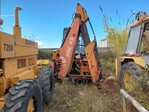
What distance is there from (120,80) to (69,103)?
1.55 meters

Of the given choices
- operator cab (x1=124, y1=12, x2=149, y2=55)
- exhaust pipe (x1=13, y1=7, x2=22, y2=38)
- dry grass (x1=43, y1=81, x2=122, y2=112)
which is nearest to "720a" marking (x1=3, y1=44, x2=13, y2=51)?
exhaust pipe (x1=13, y1=7, x2=22, y2=38)

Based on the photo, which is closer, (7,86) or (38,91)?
(7,86)

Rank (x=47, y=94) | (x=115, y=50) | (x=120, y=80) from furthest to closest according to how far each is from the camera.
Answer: (x=115, y=50) → (x=120, y=80) → (x=47, y=94)

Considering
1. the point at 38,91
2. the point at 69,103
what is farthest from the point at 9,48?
the point at 69,103

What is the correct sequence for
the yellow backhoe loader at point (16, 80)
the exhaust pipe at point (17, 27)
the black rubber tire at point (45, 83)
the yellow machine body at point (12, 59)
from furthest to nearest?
the black rubber tire at point (45, 83)
the exhaust pipe at point (17, 27)
the yellow machine body at point (12, 59)
the yellow backhoe loader at point (16, 80)

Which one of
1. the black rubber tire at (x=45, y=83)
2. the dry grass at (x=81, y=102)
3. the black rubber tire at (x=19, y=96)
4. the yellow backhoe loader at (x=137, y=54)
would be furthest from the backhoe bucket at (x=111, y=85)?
the black rubber tire at (x=19, y=96)

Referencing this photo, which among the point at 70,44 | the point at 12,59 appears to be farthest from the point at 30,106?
the point at 70,44

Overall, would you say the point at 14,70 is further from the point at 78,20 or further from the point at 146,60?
the point at 78,20

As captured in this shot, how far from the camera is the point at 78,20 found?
392 inches

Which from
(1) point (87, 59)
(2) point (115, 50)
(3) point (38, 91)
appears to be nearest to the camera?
(3) point (38, 91)

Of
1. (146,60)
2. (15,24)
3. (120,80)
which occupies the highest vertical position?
(15,24)

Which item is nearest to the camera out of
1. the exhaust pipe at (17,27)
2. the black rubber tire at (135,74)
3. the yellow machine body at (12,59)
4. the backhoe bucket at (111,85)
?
the yellow machine body at (12,59)

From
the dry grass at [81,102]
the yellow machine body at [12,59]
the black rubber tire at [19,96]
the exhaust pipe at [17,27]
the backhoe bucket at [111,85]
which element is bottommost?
the dry grass at [81,102]

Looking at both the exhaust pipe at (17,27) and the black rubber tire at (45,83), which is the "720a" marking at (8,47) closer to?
the exhaust pipe at (17,27)
